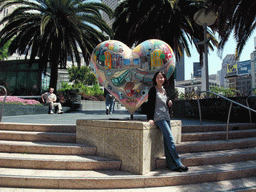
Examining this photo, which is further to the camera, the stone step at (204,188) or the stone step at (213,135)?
the stone step at (213,135)

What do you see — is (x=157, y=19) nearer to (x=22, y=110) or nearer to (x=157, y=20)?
(x=157, y=20)

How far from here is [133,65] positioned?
4.87 m

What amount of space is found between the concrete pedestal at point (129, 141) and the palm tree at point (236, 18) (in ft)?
18.0

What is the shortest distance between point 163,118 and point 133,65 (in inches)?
57.0

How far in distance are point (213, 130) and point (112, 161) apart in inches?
133

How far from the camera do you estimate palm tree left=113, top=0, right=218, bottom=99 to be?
12008mm

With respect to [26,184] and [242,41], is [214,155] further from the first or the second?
[242,41]

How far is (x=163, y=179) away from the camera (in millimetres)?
3729

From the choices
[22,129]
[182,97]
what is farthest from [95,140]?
[182,97]

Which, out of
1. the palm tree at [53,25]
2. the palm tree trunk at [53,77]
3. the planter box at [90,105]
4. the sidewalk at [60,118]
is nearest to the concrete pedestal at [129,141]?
the sidewalk at [60,118]

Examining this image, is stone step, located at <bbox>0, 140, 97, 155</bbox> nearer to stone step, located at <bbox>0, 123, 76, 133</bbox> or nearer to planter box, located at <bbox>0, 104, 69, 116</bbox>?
stone step, located at <bbox>0, 123, 76, 133</bbox>

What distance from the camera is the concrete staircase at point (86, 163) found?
3621mm

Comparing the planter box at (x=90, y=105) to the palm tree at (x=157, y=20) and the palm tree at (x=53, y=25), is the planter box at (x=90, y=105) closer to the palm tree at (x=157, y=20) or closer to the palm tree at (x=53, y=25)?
the palm tree at (x=53, y=25)

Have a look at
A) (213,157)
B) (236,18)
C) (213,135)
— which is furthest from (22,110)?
(236,18)
